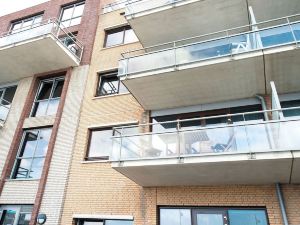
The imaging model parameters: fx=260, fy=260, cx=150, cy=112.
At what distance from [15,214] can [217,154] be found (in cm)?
870

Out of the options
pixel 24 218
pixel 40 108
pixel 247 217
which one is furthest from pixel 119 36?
pixel 247 217

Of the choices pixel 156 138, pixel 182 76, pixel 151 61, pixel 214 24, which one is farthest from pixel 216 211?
pixel 214 24

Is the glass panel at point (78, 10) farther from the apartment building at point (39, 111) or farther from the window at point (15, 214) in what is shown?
the window at point (15, 214)

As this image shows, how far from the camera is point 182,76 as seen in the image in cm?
908

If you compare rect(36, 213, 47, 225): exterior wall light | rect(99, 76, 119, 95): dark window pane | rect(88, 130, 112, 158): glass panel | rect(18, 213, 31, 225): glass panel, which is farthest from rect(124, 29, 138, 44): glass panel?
rect(18, 213, 31, 225): glass panel

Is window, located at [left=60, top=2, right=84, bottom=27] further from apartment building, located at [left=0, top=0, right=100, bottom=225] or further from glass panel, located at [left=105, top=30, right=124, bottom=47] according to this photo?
glass panel, located at [left=105, top=30, right=124, bottom=47]

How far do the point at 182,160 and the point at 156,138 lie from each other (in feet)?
3.71

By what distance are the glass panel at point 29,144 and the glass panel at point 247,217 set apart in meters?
9.09

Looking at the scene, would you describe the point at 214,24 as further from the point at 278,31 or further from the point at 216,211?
the point at 216,211

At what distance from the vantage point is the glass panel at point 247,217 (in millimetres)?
7628

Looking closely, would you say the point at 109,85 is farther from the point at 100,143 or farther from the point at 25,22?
the point at 25,22

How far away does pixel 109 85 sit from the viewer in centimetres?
1280

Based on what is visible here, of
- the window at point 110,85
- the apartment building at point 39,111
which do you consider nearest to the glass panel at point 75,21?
the apartment building at point 39,111

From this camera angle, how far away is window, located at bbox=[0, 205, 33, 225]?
10.3 metres
